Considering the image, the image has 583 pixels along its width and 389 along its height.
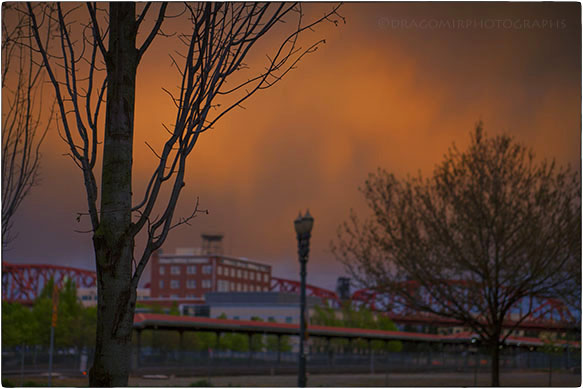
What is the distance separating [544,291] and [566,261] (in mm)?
1083

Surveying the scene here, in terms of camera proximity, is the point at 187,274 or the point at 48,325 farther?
the point at 187,274

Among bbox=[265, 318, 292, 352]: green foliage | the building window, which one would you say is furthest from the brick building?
bbox=[265, 318, 292, 352]: green foliage

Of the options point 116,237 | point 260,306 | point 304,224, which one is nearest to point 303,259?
point 304,224

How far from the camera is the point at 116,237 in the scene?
4430mm

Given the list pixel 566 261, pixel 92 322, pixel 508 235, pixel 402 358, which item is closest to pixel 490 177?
pixel 508 235

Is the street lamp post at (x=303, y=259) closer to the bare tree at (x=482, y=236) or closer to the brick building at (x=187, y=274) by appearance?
the bare tree at (x=482, y=236)

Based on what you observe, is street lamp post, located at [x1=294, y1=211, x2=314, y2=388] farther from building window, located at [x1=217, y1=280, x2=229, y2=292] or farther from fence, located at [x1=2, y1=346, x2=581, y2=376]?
building window, located at [x1=217, y1=280, x2=229, y2=292]

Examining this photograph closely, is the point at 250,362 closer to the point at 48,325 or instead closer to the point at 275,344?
the point at 48,325

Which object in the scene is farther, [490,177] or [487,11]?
[490,177]

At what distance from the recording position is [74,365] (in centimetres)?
4659

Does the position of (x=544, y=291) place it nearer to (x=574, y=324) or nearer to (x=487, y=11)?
(x=574, y=324)

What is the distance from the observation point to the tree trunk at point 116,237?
14.3 feet

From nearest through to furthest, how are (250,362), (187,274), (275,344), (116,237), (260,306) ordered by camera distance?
(116,237) → (250,362) → (275,344) → (260,306) → (187,274)

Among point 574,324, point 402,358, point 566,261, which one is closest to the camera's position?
point 566,261
